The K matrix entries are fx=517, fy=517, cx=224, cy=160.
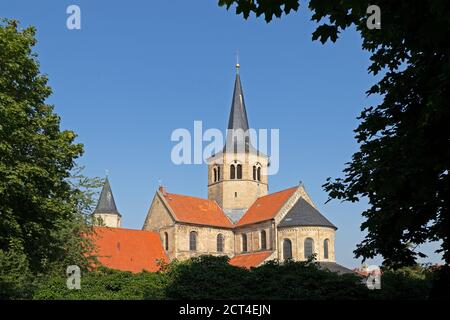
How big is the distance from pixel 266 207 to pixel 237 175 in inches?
216

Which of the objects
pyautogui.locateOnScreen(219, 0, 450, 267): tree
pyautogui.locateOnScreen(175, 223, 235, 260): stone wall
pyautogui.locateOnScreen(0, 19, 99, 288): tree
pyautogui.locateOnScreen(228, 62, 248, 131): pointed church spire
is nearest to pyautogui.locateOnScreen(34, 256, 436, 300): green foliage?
pyautogui.locateOnScreen(219, 0, 450, 267): tree

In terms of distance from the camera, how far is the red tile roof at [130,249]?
4791 centimetres

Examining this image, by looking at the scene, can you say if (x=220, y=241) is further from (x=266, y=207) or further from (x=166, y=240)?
(x=266, y=207)

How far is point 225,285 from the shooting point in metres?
12.9

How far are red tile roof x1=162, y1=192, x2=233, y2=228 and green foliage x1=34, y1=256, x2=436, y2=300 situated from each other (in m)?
37.3

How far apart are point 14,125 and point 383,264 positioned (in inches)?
520

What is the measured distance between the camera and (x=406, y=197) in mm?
13422

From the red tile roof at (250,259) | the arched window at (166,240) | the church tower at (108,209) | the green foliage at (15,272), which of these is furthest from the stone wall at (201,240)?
the green foliage at (15,272)

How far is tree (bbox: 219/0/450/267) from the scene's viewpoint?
11.5 meters

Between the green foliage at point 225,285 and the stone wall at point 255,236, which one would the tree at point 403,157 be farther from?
the stone wall at point 255,236

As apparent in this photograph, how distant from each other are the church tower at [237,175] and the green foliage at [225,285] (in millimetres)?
42286

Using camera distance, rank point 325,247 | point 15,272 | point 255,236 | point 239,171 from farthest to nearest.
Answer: point 239,171
point 255,236
point 325,247
point 15,272

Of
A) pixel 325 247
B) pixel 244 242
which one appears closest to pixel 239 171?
pixel 244 242
